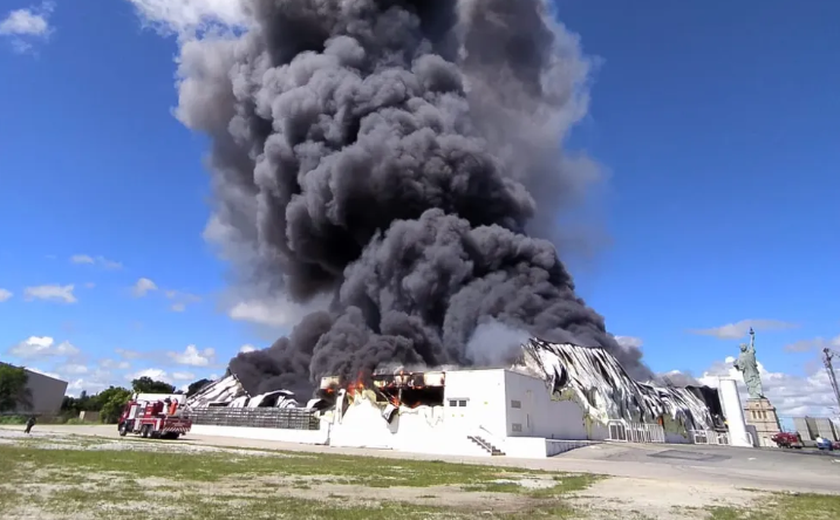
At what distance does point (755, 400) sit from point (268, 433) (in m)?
56.1

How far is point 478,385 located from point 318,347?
1609 cm

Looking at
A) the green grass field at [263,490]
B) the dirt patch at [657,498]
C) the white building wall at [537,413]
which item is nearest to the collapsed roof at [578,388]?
the white building wall at [537,413]

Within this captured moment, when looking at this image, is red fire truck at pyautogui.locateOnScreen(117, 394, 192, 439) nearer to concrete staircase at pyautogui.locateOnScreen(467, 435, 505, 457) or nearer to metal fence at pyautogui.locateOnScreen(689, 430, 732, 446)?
concrete staircase at pyautogui.locateOnScreen(467, 435, 505, 457)

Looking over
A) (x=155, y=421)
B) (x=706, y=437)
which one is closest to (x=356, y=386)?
(x=155, y=421)

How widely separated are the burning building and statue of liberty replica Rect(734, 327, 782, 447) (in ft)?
55.3

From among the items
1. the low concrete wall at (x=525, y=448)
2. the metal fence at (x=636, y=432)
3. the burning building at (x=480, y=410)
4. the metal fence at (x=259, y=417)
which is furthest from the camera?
the metal fence at (x=636, y=432)

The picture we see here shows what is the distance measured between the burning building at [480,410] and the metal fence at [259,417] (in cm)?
8

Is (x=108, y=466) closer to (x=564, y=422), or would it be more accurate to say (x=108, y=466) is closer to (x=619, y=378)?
(x=564, y=422)

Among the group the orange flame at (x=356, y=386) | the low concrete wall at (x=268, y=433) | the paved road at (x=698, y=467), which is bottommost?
the paved road at (x=698, y=467)

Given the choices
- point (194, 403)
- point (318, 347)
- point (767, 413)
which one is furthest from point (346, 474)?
point (767, 413)

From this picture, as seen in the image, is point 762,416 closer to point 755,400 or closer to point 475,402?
point 755,400

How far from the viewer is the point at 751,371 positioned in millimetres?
61844

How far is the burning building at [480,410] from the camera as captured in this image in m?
28.6

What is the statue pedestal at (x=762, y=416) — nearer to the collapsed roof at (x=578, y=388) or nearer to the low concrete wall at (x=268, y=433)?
the collapsed roof at (x=578, y=388)
